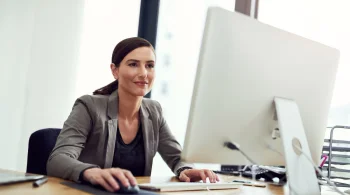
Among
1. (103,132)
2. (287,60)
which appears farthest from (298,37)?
(103,132)

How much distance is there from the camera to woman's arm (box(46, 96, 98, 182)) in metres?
1.20

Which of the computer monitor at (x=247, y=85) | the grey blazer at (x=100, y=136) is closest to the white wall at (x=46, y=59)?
the grey blazer at (x=100, y=136)

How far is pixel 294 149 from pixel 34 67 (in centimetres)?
199

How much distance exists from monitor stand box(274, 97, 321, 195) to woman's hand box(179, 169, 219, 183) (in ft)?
1.28

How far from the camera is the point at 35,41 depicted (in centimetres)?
256

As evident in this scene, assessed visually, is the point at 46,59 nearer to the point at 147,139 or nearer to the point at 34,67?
the point at 34,67

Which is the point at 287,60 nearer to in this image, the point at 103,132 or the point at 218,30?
the point at 218,30

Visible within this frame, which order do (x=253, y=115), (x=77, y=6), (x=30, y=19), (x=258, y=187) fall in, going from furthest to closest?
(x=77, y=6) → (x=30, y=19) → (x=258, y=187) → (x=253, y=115)

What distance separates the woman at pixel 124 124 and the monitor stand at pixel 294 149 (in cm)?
46

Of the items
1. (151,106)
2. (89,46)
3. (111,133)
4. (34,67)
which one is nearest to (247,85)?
(111,133)

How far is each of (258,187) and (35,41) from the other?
180 centimetres

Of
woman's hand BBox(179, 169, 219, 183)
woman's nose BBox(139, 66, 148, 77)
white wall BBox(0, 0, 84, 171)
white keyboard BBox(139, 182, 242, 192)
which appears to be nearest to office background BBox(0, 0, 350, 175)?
white wall BBox(0, 0, 84, 171)

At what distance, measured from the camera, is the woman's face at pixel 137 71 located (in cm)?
166

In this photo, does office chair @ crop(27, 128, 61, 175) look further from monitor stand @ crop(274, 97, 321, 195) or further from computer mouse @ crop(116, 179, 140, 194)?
monitor stand @ crop(274, 97, 321, 195)
